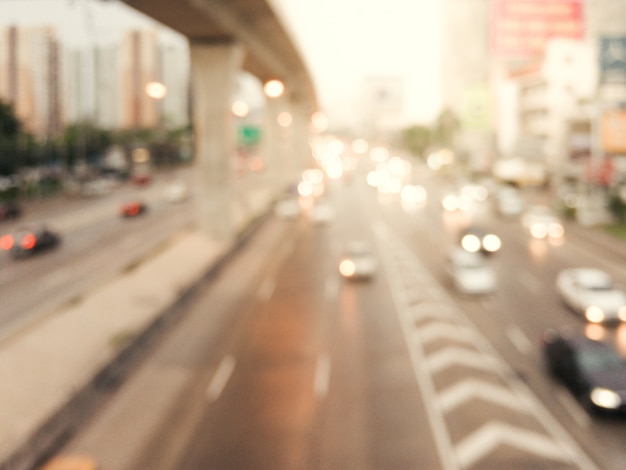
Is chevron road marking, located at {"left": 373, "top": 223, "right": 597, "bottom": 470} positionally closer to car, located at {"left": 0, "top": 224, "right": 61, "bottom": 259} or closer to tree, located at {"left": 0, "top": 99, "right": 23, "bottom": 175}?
car, located at {"left": 0, "top": 224, "right": 61, "bottom": 259}

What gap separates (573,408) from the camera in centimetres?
1370

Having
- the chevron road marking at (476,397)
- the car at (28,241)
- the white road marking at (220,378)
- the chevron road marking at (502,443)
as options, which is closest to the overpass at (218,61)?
the car at (28,241)

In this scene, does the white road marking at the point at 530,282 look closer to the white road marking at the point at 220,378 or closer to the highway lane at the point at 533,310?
the highway lane at the point at 533,310

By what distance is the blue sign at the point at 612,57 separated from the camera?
108ft

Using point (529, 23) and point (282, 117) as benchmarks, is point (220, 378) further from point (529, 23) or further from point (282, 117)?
point (282, 117)

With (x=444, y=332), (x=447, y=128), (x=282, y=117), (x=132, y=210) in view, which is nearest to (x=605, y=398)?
(x=444, y=332)

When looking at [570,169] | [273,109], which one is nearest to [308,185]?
[273,109]

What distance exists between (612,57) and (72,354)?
30.3 meters

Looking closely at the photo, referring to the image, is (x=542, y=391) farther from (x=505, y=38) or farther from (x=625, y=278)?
(x=505, y=38)

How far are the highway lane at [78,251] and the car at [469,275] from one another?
14334 mm

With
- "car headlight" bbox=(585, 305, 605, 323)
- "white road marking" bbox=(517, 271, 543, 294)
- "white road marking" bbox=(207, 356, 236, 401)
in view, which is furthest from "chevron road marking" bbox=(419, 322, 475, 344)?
"white road marking" bbox=(517, 271, 543, 294)

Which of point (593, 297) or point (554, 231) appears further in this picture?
point (554, 231)

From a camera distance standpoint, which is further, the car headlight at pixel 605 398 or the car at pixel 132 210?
the car at pixel 132 210

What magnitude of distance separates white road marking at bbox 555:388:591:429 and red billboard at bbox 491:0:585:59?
3003 centimetres
